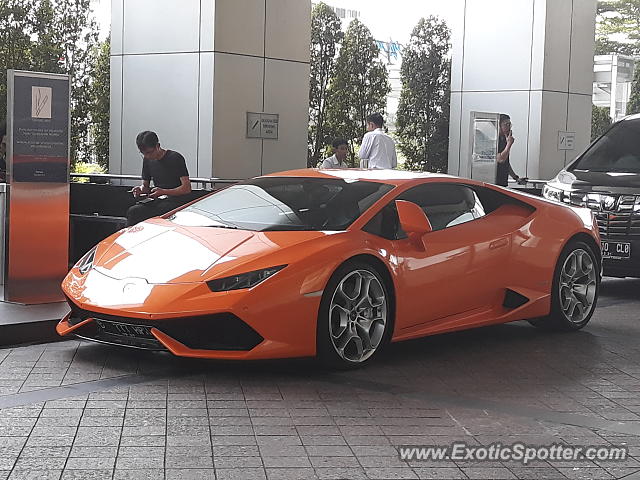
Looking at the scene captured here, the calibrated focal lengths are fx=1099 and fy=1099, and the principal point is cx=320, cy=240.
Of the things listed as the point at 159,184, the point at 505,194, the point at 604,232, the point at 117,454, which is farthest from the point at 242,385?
the point at 604,232

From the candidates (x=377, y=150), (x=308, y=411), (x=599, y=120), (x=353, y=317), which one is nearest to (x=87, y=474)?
(x=308, y=411)

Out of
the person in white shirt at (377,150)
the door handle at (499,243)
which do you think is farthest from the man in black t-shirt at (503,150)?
the door handle at (499,243)

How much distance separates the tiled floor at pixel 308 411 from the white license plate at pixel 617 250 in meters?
2.92

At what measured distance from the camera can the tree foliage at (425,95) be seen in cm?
2481

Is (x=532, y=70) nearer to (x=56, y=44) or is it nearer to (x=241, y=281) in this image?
(x=56, y=44)

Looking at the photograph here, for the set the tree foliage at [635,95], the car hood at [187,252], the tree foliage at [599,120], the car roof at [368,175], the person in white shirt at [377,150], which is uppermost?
the tree foliage at [635,95]

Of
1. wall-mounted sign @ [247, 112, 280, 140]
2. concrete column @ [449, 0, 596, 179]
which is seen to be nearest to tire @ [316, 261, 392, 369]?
wall-mounted sign @ [247, 112, 280, 140]

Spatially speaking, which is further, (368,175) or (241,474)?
(368,175)

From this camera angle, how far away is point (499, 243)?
8492mm

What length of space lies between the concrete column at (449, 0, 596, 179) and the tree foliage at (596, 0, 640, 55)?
901 inches

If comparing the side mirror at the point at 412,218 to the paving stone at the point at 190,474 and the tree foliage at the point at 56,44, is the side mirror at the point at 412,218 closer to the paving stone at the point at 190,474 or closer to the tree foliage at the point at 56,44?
the paving stone at the point at 190,474

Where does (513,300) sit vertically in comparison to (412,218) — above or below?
below

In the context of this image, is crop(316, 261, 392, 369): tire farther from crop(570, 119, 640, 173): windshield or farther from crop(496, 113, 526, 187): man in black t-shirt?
crop(496, 113, 526, 187): man in black t-shirt

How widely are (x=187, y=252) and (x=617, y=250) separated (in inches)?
229
